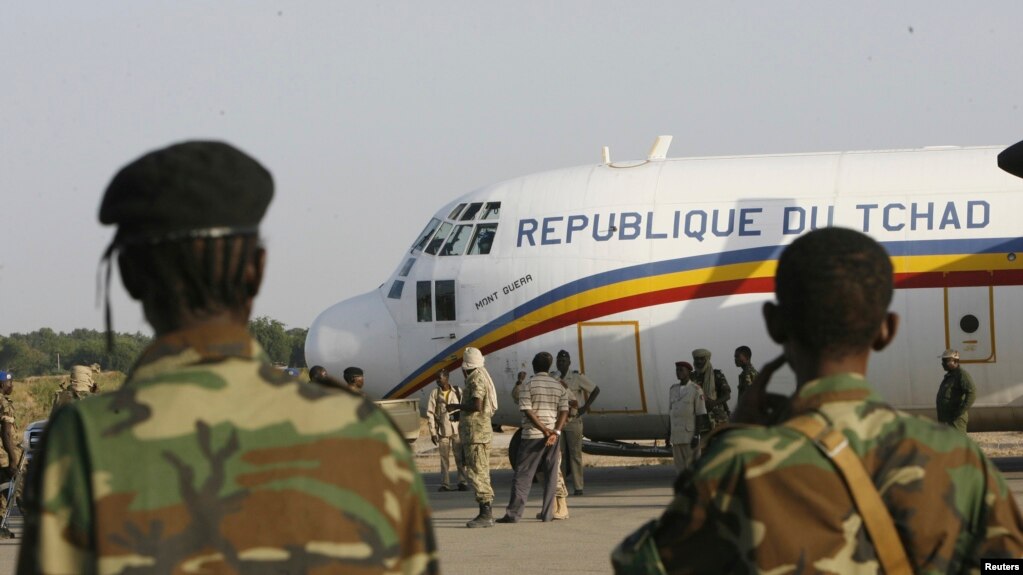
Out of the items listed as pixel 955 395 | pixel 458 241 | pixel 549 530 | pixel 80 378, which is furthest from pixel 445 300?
pixel 955 395

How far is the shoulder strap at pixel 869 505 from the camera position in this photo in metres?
2.72

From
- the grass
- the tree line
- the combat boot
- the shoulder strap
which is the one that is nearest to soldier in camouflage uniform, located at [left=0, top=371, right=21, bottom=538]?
the combat boot

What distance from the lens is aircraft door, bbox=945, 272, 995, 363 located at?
15.5 m

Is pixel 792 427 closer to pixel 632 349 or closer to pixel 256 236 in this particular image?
pixel 256 236

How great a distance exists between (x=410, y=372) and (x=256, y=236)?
1524cm

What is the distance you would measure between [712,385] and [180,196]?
13.5 meters

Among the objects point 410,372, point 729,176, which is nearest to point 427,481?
point 410,372

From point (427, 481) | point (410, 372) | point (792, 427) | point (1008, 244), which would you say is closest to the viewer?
point (792, 427)

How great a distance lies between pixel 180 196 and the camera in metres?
2.45

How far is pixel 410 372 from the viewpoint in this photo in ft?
58.1

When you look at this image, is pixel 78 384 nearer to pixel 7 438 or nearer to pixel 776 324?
pixel 7 438

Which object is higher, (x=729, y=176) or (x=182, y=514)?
(x=729, y=176)

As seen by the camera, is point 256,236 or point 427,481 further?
point 427,481

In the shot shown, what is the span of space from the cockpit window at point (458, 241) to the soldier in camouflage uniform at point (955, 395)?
6.16 m
